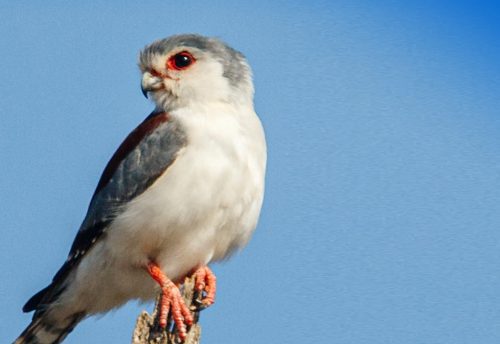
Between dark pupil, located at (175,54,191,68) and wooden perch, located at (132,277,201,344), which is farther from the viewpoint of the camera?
dark pupil, located at (175,54,191,68)

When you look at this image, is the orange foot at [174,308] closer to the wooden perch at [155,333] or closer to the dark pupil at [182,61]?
the wooden perch at [155,333]

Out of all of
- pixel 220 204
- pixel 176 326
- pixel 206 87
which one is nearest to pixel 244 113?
pixel 206 87

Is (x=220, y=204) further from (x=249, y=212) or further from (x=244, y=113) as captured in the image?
(x=244, y=113)

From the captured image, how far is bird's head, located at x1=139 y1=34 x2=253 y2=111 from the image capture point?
782cm

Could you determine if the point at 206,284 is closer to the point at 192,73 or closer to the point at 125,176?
the point at 125,176

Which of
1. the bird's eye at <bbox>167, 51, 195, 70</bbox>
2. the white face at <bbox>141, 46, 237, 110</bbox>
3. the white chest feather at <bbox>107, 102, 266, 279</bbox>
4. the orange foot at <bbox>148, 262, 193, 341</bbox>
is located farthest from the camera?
the bird's eye at <bbox>167, 51, 195, 70</bbox>

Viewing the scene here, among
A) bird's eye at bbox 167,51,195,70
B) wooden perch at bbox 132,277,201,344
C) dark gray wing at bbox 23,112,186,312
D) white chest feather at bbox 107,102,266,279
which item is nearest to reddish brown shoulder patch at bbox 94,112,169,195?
dark gray wing at bbox 23,112,186,312

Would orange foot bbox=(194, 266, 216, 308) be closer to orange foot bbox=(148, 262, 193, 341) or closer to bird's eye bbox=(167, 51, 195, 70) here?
orange foot bbox=(148, 262, 193, 341)

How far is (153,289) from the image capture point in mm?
7832

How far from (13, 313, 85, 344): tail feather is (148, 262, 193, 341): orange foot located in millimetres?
1194

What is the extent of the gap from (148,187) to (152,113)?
0.83m

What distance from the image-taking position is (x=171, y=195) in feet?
23.6

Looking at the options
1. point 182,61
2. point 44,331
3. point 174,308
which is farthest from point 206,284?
point 182,61

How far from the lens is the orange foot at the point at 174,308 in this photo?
6.25m
